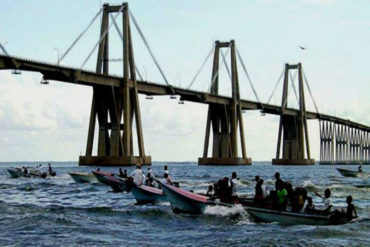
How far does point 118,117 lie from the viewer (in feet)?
354

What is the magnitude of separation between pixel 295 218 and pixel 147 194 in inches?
404

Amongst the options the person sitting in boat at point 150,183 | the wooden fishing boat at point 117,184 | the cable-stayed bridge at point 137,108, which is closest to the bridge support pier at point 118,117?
the cable-stayed bridge at point 137,108

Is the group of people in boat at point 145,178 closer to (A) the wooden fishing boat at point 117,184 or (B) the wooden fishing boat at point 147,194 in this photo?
(B) the wooden fishing boat at point 147,194

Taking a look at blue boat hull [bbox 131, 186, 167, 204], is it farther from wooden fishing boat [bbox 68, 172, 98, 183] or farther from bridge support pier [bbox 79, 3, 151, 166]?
bridge support pier [bbox 79, 3, 151, 166]

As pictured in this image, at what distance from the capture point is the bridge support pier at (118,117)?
339 feet

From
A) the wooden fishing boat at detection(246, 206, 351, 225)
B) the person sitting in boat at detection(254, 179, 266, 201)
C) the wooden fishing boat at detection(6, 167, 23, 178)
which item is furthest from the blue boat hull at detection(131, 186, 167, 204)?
the wooden fishing boat at detection(6, 167, 23, 178)

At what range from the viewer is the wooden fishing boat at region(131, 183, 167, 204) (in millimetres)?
34906

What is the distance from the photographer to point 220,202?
28.5m

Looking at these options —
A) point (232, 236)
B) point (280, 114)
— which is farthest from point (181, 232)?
point (280, 114)

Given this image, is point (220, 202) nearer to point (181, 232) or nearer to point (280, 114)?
point (181, 232)

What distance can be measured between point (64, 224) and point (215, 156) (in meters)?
116

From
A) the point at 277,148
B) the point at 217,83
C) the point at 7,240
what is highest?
the point at 217,83

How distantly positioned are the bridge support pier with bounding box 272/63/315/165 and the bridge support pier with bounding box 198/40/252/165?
70.2 ft

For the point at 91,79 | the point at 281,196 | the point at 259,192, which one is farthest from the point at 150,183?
the point at 91,79
